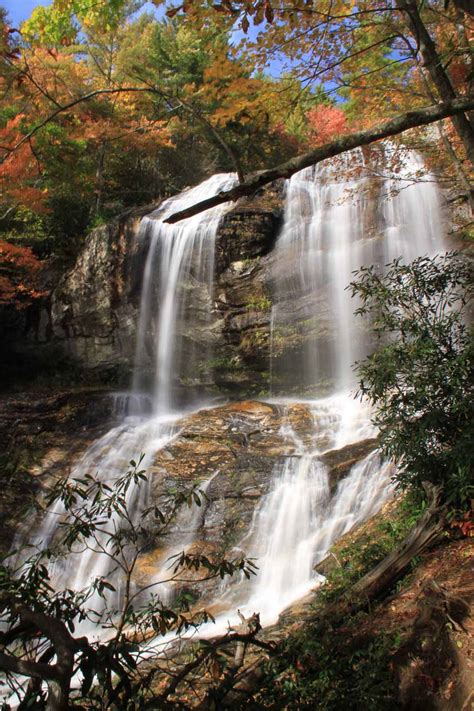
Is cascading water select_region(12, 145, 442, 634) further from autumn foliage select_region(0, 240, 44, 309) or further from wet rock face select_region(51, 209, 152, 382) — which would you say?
autumn foliage select_region(0, 240, 44, 309)

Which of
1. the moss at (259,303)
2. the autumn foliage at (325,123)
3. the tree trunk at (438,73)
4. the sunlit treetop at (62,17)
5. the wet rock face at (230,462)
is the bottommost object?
the wet rock face at (230,462)

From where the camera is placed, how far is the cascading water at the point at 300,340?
269 inches

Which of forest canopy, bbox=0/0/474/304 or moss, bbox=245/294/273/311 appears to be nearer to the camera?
forest canopy, bbox=0/0/474/304

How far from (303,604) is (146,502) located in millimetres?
3961

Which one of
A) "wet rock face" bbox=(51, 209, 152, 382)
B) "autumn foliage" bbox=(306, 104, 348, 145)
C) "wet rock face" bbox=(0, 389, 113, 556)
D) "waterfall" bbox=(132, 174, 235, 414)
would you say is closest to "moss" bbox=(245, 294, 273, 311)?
"waterfall" bbox=(132, 174, 235, 414)

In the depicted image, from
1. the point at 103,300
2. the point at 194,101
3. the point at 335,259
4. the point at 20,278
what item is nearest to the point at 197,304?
the point at 103,300

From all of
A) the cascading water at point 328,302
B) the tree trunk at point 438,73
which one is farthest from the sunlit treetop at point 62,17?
the cascading water at point 328,302

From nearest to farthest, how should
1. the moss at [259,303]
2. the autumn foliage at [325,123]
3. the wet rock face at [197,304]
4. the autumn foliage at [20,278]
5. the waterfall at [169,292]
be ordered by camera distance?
1. the moss at [259,303]
2. the wet rock face at [197,304]
3. the waterfall at [169,292]
4. the autumn foliage at [20,278]
5. the autumn foliage at [325,123]

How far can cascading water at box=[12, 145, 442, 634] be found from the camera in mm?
6844

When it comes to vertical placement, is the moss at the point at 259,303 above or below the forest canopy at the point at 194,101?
below

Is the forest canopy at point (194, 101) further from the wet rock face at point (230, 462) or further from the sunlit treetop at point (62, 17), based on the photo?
the wet rock face at point (230, 462)

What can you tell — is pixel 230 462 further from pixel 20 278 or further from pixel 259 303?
pixel 20 278

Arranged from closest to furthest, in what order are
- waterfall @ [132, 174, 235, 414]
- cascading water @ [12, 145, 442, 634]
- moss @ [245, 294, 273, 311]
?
cascading water @ [12, 145, 442, 634]
moss @ [245, 294, 273, 311]
waterfall @ [132, 174, 235, 414]

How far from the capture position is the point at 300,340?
1244cm
